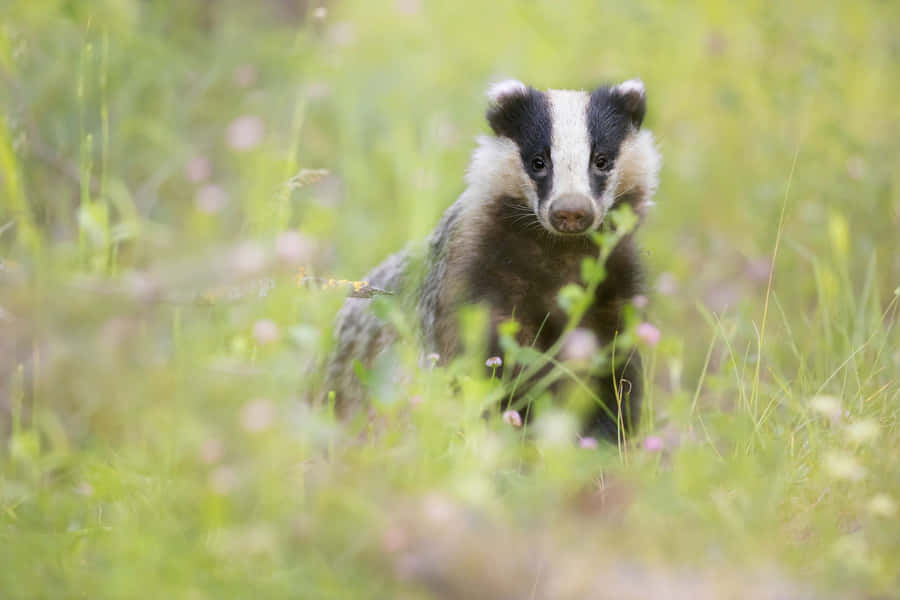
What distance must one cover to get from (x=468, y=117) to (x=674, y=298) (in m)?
1.85

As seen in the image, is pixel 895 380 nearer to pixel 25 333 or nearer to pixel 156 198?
pixel 25 333

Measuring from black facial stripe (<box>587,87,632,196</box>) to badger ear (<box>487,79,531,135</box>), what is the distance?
24 cm

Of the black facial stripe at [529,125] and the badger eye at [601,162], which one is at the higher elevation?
the black facial stripe at [529,125]

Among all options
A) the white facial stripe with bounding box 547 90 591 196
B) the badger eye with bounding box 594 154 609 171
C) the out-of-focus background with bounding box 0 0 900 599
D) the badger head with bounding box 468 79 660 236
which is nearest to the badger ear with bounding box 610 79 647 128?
the badger head with bounding box 468 79 660 236

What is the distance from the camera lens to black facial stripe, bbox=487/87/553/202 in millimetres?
2893

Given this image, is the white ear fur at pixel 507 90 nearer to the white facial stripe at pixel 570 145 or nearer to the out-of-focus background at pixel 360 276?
the white facial stripe at pixel 570 145

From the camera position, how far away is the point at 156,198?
4.66 m

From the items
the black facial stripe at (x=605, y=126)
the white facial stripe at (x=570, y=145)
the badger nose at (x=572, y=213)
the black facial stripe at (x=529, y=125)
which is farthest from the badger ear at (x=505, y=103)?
the badger nose at (x=572, y=213)

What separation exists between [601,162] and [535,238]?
355 mm

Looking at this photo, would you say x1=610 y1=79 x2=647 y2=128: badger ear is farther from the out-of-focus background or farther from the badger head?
the out-of-focus background

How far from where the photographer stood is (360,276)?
13.5ft

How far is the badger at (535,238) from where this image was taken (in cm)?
271

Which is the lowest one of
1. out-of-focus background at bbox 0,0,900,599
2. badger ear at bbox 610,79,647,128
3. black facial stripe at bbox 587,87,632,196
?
out-of-focus background at bbox 0,0,900,599

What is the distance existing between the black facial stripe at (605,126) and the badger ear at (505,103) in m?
0.24
